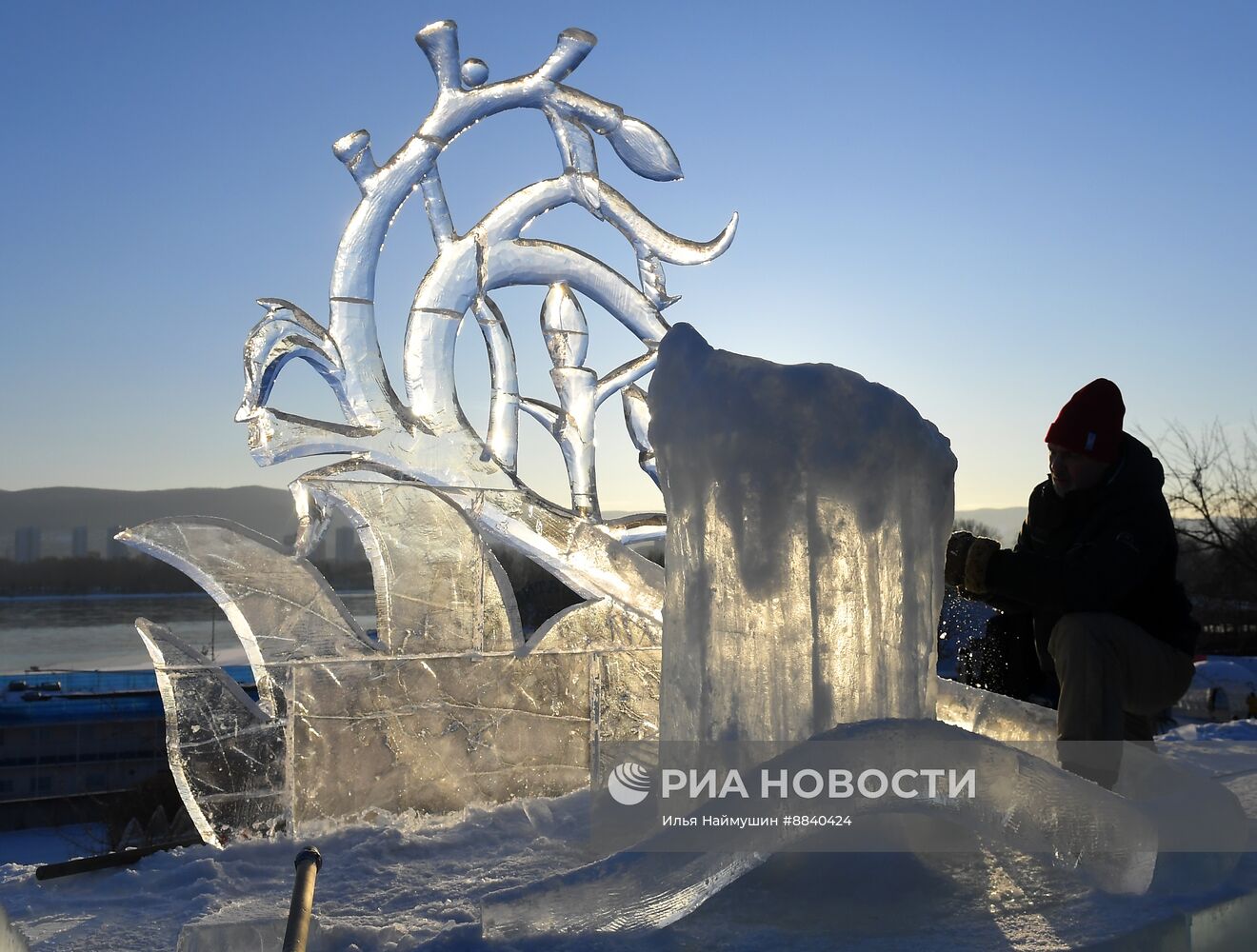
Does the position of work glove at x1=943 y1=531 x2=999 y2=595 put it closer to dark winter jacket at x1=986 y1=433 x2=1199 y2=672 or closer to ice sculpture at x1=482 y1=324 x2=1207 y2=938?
dark winter jacket at x1=986 y1=433 x2=1199 y2=672

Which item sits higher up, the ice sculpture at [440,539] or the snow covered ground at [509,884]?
the ice sculpture at [440,539]

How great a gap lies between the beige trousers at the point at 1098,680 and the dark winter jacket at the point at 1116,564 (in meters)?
0.08

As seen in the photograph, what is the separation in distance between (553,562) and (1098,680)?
2536 mm

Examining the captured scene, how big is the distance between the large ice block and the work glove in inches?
7.5

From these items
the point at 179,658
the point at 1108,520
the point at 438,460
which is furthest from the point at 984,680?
the point at 179,658

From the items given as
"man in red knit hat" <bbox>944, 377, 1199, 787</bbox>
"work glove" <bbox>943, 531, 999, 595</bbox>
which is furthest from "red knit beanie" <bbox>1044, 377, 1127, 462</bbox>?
"work glove" <bbox>943, 531, 999, 595</bbox>

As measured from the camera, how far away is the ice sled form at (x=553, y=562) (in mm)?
2756

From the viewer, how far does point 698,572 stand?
2.89m

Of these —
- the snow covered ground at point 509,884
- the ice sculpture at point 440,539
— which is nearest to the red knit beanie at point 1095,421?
the snow covered ground at point 509,884

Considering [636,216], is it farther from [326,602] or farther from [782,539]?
[782,539]

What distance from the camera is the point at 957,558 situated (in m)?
3.07

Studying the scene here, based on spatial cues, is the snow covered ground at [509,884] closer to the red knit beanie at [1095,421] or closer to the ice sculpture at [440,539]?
the ice sculpture at [440,539]

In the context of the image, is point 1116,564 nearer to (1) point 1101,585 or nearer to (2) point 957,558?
(1) point 1101,585

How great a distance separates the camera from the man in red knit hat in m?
2.79
